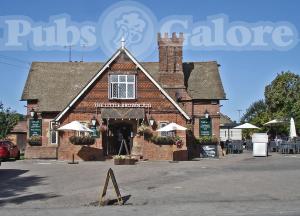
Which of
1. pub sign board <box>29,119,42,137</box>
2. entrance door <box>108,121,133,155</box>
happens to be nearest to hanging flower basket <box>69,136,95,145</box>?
entrance door <box>108,121,133,155</box>

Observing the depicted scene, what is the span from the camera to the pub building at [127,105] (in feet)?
108

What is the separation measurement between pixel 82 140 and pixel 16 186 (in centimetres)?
1417

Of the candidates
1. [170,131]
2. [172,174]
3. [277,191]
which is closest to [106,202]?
[277,191]

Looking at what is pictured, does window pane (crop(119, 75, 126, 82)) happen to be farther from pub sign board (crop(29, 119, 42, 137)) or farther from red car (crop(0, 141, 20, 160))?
red car (crop(0, 141, 20, 160))

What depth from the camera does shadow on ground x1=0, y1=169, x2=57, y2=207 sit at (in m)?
15.1

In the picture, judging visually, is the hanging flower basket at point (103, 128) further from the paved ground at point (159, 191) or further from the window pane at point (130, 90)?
the paved ground at point (159, 191)

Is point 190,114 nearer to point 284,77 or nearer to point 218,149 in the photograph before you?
point 218,149

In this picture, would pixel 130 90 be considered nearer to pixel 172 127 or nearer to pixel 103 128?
pixel 103 128

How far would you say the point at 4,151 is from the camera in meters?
33.1

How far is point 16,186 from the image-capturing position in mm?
18266

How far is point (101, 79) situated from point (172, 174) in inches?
531

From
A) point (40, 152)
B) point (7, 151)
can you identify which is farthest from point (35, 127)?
point (7, 151)

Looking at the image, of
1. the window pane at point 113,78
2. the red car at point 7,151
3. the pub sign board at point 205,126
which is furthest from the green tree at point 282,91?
the red car at point 7,151

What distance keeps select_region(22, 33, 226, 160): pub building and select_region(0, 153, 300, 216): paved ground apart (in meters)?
8.51
